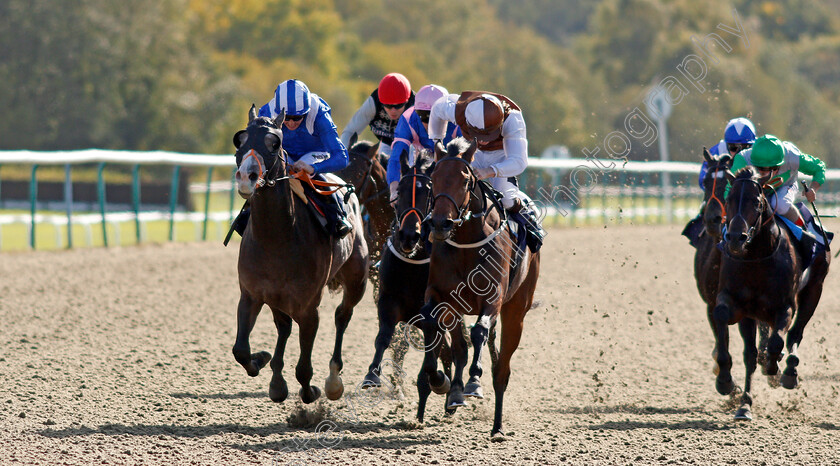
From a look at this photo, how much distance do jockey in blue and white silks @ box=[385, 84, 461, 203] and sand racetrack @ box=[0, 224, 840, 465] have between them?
144 centimetres

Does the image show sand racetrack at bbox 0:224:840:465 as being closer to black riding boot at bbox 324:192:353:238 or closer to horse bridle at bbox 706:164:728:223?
black riding boot at bbox 324:192:353:238

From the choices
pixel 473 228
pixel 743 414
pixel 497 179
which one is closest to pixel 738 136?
pixel 743 414

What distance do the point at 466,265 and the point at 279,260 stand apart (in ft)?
3.34

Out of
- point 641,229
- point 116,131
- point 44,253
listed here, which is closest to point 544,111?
point 116,131

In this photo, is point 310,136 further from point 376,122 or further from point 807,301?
point 807,301

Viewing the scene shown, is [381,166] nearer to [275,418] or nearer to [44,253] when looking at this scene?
[275,418]

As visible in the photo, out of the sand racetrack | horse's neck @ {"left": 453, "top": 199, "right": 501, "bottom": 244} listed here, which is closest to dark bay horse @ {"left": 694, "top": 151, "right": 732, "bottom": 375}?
the sand racetrack

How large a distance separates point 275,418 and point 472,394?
132 cm

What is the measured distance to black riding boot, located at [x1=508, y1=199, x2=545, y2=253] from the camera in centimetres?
610

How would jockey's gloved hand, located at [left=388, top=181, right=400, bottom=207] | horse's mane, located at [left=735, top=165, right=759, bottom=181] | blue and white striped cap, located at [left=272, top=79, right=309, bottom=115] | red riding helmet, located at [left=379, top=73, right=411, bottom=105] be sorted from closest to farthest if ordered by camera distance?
jockey's gloved hand, located at [left=388, top=181, right=400, bottom=207] → blue and white striped cap, located at [left=272, top=79, right=309, bottom=115] → horse's mane, located at [left=735, top=165, right=759, bottom=181] → red riding helmet, located at [left=379, top=73, right=411, bottom=105]

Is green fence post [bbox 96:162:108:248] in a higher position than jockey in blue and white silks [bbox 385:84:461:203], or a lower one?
lower

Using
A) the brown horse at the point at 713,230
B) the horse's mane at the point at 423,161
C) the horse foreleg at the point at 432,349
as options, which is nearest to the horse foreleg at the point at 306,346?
the horse foreleg at the point at 432,349

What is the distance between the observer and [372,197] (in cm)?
733

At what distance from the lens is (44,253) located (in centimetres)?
1245
